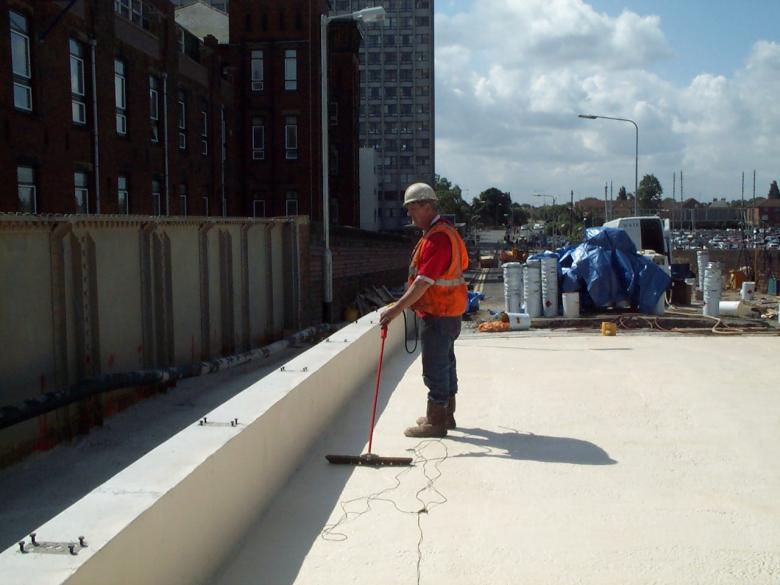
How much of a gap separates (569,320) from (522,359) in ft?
17.2

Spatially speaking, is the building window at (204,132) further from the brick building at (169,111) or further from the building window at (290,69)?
the building window at (290,69)

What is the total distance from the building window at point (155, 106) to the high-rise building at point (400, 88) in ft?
291

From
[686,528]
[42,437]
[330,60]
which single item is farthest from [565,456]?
[330,60]

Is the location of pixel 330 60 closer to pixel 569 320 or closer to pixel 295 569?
pixel 569 320

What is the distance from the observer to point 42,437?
8758 mm

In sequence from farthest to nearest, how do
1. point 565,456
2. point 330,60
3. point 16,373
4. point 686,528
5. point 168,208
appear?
point 330,60 < point 168,208 < point 16,373 < point 565,456 < point 686,528

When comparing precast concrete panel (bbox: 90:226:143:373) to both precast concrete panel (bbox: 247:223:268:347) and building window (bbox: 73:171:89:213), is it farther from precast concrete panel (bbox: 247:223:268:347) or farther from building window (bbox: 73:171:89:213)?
building window (bbox: 73:171:89:213)

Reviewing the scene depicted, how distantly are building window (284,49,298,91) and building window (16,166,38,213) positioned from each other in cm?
2115

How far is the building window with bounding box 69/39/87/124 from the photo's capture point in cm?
2266

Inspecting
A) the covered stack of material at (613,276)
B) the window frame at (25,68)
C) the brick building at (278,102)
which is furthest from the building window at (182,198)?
the covered stack of material at (613,276)

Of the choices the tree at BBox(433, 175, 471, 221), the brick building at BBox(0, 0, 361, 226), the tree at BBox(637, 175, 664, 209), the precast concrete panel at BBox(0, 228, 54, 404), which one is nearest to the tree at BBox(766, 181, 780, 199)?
the tree at BBox(637, 175, 664, 209)

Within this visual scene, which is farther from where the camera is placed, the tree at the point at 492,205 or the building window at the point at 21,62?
the tree at the point at 492,205

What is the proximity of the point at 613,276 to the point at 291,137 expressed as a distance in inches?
1057

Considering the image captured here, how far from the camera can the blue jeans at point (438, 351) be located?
6.16 m
